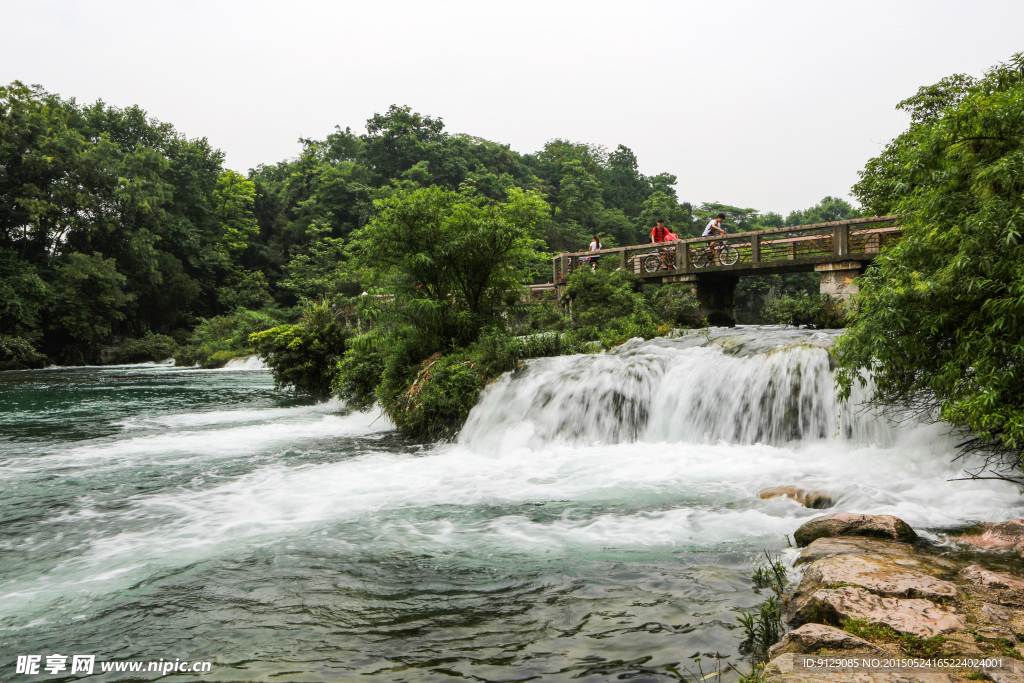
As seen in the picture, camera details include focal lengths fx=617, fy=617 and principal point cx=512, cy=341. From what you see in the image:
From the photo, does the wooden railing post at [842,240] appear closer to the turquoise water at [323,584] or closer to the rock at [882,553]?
the turquoise water at [323,584]

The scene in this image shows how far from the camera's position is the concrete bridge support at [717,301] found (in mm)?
22422

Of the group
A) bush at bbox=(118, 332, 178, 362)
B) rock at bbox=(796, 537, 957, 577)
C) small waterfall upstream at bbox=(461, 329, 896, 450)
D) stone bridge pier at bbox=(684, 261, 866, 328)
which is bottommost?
rock at bbox=(796, 537, 957, 577)

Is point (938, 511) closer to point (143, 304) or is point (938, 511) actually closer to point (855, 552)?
point (855, 552)

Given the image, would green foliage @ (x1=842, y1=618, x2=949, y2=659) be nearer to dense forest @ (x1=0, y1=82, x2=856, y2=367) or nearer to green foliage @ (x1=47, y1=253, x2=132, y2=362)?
dense forest @ (x1=0, y1=82, x2=856, y2=367)

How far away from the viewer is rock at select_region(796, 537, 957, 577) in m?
4.38

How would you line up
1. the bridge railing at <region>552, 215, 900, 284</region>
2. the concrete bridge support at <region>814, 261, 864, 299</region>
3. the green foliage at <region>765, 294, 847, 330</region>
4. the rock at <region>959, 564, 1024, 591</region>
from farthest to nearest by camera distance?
the green foliage at <region>765, 294, 847, 330</region>, the concrete bridge support at <region>814, 261, 864, 299</region>, the bridge railing at <region>552, 215, 900, 284</region>, the rock at <region>959, 564, 1024, 591</region>

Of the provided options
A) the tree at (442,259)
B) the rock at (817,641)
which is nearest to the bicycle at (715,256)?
the tree at (442,259)

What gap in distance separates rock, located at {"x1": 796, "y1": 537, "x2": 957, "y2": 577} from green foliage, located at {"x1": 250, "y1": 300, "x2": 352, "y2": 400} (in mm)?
15655

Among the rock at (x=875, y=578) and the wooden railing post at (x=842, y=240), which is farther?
the wooden railing post at (x=842, y=240)

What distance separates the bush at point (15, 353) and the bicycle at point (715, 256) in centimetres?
3803

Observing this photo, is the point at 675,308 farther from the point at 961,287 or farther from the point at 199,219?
the point at 199,219

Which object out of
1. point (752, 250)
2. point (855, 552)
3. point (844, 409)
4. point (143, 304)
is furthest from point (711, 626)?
point (143, 304)

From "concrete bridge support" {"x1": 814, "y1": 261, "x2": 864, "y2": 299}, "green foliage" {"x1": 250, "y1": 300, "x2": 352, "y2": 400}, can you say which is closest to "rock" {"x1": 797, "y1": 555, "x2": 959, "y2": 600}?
"concrete bridge support" {"x1": 814, "y1": 261, "x2": 864, "y2": 299}

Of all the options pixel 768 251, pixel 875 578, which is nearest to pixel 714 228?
pixel 768 251
